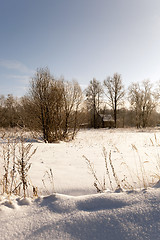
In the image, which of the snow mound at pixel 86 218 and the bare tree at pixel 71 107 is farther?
the bare tree at pixel 71 107

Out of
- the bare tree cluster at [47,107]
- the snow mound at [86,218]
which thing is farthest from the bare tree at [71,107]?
the snow mound at [86,218]

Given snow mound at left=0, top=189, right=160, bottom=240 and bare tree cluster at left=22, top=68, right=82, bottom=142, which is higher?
bare tree cluster at left=22, top=68, right=82, bottom=142

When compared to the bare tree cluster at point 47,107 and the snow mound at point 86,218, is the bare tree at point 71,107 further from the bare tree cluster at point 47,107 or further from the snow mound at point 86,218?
the snow mound at point 86,218

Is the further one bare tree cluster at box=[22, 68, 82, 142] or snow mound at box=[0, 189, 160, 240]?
bare tree cluster at box=[22, 68, 82, 142]

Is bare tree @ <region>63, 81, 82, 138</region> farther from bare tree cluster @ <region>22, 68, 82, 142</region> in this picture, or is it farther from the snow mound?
the snow mound

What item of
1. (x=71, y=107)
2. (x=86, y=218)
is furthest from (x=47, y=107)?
(x=86, y=218)

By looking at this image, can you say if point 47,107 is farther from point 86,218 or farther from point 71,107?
point 86,218

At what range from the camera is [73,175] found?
333 cm

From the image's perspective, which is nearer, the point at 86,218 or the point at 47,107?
the point at 86,218

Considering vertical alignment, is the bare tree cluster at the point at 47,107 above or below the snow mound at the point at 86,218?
above

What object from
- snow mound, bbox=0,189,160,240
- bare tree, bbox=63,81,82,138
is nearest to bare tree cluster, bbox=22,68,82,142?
bare tree, bbox=63,81,82,138

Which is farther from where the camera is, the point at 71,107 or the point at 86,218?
the point at 71,107

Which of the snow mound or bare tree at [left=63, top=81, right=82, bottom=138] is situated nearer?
the snow mound

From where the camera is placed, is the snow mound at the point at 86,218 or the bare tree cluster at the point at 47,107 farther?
the bare tree cluster at the point at 47,107
